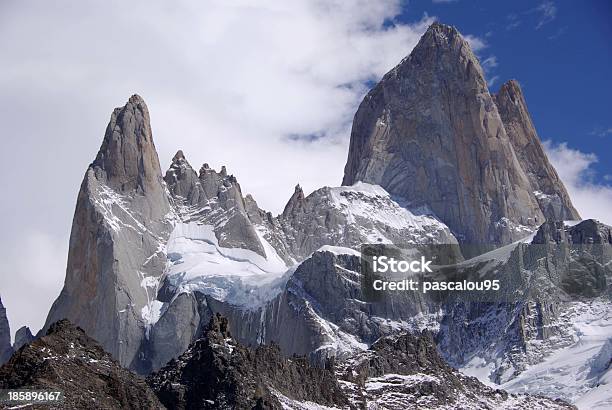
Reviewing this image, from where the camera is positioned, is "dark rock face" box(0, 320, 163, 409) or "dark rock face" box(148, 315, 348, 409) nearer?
"dark rock face" box(0, 320, 163, 409)

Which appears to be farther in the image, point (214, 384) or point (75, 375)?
point (214, 384)

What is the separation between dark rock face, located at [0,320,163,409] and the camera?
6521 inches

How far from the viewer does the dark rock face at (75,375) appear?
16562 cm

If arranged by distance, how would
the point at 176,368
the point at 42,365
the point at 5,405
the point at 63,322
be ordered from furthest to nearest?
the point at 176,368, the point at 63,322, the point at 42,365, the point at 5,405

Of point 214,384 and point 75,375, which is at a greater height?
point 214,384

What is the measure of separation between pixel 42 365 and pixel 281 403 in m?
35.8

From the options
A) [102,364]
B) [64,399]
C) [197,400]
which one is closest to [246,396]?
[197,400]

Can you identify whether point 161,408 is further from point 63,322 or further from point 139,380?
point 63,322

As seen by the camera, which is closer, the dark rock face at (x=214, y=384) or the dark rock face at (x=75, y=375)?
the dark rock face at (x=75, y=375)

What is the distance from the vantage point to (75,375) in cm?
17012

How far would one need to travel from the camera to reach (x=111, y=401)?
16962 cm

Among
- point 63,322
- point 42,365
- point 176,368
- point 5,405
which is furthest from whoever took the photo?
point 176,368

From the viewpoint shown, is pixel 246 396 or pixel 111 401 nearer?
pixel 111 401

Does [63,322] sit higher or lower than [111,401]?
higher
